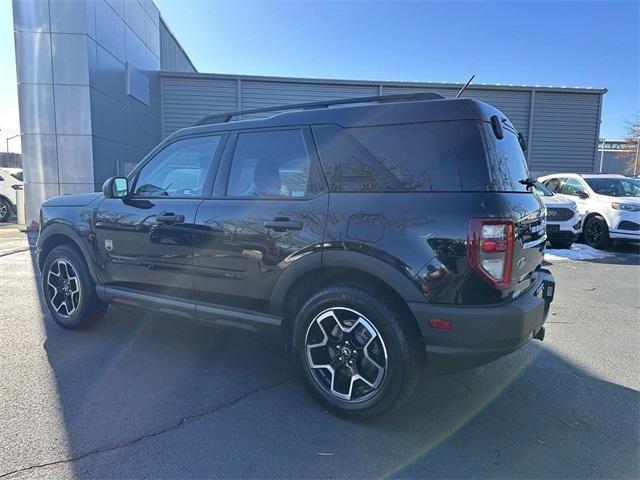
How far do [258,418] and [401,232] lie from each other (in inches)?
59.4

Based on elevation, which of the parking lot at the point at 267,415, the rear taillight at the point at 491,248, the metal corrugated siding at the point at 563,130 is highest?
the metal corrugated siding at the point at 563,130

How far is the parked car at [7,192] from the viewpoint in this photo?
13.8 meters

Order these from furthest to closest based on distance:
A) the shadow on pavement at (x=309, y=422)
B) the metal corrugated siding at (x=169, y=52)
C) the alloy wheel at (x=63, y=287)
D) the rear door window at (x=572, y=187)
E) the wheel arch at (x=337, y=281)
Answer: the metal corrugated siding at (x=169, y=52) < the rear door window at (x=572, y=187) < the alloy wheel at (x=63, y=287) < the wheel arch at (x=337, y=281) < the shadow on pavement at (x=309, y=422)

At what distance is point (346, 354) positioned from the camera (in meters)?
3.00

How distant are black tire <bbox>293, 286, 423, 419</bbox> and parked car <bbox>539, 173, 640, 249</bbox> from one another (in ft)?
31.0

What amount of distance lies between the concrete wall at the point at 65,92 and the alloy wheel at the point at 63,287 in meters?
7.64

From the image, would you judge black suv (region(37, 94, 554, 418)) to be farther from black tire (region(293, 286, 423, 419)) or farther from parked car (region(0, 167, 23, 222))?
parked car (region(0, 167, 23, 222))

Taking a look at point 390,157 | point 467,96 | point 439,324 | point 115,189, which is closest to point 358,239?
point 390,157

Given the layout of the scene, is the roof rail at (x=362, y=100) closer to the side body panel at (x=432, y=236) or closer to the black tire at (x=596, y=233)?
the side body panel at (x=432, y=236)

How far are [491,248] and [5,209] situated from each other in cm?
1545

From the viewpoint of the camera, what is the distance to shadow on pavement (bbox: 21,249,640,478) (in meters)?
2.52

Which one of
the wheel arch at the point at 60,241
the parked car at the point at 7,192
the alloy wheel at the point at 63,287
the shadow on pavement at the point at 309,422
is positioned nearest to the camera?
the shadow on pavement at the point at 309,422

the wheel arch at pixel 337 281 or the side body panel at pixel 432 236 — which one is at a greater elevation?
the side body panel at pixel 432 236

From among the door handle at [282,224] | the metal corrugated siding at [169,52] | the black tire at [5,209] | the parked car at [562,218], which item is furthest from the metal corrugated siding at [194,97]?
the door handle at [282,224]
